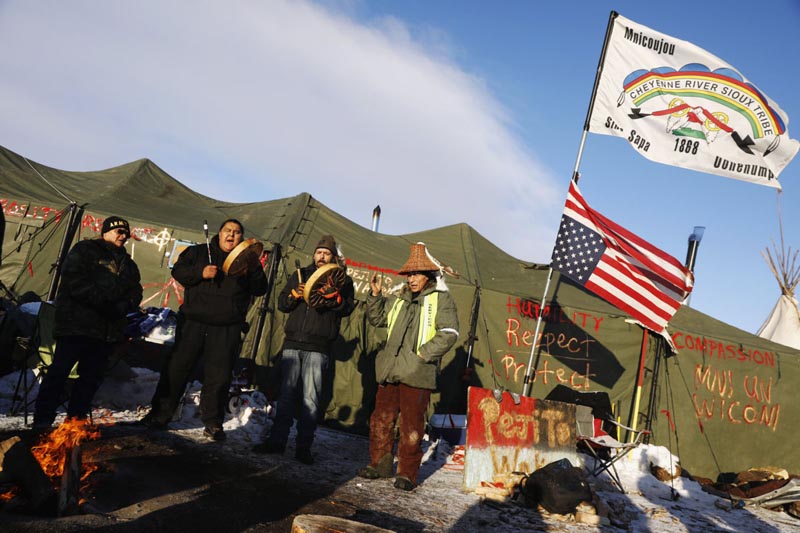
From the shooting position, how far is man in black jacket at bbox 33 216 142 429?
4.74 m

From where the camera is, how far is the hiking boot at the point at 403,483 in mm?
5152

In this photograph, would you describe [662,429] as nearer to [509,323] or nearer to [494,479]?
[509,323]

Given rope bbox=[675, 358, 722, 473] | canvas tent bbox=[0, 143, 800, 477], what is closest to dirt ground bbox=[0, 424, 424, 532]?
canvas tent bbox=[0, 143, 800, 477]

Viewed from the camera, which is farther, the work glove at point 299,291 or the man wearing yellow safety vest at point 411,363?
the work glove at point 299,291

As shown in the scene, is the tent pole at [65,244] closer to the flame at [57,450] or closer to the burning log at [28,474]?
the flame at [57,450]

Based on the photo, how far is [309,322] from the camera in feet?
18.6

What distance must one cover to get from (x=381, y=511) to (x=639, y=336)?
7.15 m

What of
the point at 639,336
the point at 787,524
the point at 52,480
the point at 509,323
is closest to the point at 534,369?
the point at 509,323

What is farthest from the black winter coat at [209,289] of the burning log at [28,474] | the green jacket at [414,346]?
the burning log at [28,474]

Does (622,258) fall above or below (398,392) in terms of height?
above

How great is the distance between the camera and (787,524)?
6.91 m

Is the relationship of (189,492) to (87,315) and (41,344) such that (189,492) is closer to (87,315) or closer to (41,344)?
(87,315)

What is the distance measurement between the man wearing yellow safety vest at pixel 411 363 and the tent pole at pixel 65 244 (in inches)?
221

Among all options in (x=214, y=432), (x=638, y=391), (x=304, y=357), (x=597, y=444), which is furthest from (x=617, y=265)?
(x=214, y=432)
